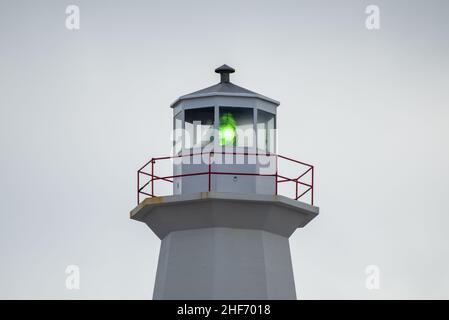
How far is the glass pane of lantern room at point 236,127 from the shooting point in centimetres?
6794

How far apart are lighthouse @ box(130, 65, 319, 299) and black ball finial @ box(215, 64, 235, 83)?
0.13 ft

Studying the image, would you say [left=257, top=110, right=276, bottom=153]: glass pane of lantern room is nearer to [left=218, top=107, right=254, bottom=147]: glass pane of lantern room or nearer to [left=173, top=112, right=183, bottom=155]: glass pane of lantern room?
[left=218, top=107, right=254, bottom=147]: glass pane of lantern room

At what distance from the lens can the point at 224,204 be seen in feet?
222

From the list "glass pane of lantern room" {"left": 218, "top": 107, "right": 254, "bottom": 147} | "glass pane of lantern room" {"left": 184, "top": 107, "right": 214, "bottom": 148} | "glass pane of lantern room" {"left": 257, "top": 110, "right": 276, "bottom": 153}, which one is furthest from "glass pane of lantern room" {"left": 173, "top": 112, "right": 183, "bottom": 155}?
"glass pane of lantern room" {"left": 257, "top": 110, "right": 276, "bottom": 153}

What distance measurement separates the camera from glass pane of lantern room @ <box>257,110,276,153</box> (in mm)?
68125

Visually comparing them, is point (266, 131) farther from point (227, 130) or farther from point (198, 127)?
point (198, 127)

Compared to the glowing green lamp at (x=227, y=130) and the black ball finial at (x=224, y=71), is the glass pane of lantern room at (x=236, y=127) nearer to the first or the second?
the glowing green lamp at (x=227, y=130)

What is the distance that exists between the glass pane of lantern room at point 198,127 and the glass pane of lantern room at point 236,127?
200 mm

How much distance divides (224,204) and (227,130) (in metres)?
1.35

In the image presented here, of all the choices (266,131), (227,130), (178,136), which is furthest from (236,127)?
(178,136)

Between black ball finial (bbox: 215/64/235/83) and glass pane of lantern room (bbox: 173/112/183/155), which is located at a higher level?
black ball finial (bbox: 215/64/235/83)

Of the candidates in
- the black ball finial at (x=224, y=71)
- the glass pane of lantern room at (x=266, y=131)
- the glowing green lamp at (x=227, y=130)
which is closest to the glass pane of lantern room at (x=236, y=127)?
the glowing green lamp at (x=227, y=130)

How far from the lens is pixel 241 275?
222ft
